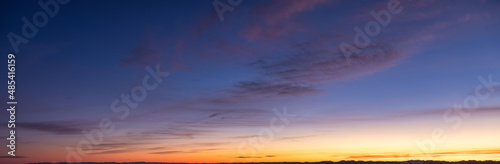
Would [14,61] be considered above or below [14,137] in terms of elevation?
above

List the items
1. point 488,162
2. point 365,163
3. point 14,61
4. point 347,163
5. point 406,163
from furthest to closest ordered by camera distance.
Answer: point 347,163, point 365,163, point 406,163, point 488,162, point 14,61

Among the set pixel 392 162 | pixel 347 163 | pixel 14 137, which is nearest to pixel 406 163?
pixel 392 162

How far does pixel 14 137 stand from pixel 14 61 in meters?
6.14

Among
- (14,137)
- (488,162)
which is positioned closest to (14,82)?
(14,137)

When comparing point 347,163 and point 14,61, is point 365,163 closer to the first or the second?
point 347,163

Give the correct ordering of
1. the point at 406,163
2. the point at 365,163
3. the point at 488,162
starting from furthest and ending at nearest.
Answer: the point at 365,163, the point at 406,163, the point at 488,162

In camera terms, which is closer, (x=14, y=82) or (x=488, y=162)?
(x=14, y=82)

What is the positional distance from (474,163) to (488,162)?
129 inches

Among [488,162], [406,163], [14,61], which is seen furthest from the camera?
[406,163]

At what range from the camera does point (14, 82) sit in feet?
168

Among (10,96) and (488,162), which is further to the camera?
(488,162)

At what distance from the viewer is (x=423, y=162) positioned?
10919 cm

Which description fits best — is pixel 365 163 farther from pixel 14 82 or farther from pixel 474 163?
pixel 14 82

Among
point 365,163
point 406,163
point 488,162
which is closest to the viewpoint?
point 488,162
